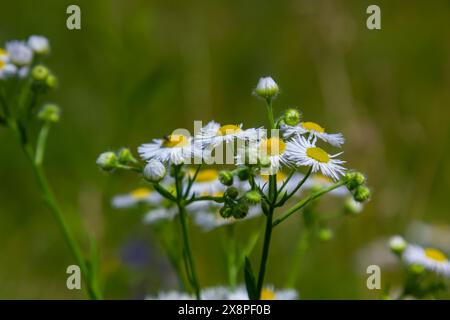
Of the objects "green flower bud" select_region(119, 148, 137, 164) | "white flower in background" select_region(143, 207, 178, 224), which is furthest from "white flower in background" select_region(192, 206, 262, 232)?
"green flower bud" select_region(119, 148, 137, 164)

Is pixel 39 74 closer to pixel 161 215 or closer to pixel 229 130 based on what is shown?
pixel 161 215

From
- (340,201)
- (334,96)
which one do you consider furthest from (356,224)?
(334,96)

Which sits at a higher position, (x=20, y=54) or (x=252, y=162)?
(x=20, y=54)

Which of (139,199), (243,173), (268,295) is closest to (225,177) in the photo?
(243,173)

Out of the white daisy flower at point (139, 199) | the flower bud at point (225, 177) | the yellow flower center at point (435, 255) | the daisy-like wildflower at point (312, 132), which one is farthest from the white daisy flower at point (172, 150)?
the yellow flower center at point (435, 255)

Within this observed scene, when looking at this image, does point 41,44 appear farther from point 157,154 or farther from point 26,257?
point 26,257

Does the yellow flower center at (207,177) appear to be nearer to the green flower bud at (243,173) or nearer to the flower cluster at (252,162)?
the flower cluster at (252,162)
